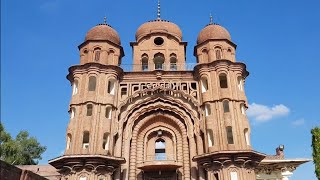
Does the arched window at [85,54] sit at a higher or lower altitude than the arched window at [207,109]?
higher

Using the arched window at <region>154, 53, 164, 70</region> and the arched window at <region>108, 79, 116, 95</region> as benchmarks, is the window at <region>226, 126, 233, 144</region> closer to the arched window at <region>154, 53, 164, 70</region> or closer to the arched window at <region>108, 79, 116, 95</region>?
the arched window at <region>154, 53, 164, 70</region>

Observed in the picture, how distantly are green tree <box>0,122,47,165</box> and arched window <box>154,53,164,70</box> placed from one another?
65.0ft

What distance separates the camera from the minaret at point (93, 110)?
22344 millimetres

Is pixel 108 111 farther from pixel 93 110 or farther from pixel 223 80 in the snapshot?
pixel 223 80

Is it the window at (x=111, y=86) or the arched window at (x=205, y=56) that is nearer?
the window at (x=111, y=86)

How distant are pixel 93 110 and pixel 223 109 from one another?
9.47m

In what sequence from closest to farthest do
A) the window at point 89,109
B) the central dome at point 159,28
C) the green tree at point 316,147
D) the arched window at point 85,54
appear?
the green tree at point 316,147, the window at point 89,109, the arched window at point 85,54, the central dome at point 159,28

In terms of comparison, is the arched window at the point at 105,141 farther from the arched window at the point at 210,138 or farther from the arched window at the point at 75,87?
Answer: the arched window at the point at 210,138

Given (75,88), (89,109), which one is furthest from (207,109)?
(75,88)

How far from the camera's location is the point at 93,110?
24375 millimetres

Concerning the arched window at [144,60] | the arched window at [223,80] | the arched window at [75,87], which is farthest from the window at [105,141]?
the arched window at [223,80]

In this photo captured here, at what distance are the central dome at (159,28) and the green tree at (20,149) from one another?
1947cm

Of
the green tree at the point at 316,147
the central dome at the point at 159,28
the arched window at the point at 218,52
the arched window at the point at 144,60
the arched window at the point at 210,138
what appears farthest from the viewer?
the central dome at the point at 159,28

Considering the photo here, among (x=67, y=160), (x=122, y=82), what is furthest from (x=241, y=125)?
(x=67, y=160)
